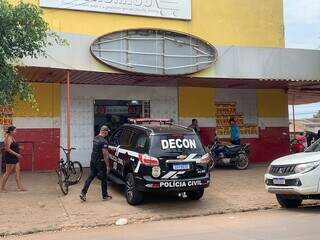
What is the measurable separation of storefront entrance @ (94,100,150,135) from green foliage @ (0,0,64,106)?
25.9 ft

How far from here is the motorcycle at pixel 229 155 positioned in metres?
19.0

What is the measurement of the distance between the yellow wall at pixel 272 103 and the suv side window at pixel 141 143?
10.8m

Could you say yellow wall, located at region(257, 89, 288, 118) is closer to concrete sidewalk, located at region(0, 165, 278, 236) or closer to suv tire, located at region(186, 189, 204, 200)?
concrete sidewalk, located at region(0, 165, 278, 236)

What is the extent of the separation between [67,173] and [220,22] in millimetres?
10550

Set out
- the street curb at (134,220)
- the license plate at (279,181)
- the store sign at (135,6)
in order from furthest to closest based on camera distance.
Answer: the store sign at (135,6) < the license plate at (279,181) < the street curb at (134,220)

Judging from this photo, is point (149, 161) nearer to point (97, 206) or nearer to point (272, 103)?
point (97, 206)

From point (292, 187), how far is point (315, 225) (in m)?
1.72

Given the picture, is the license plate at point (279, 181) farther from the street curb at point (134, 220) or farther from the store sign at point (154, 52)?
the store sign at point (154, 52)

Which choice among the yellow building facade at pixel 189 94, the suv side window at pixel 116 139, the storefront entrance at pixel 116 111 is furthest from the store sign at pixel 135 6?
the suv side window at pixel 116 139

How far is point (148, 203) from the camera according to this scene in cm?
1285

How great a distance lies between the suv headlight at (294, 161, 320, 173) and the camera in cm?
1102

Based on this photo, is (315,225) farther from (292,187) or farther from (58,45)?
(58,45)

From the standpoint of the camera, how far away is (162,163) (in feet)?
39.0

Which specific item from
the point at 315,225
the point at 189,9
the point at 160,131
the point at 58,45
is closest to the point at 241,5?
the point at 189,9
